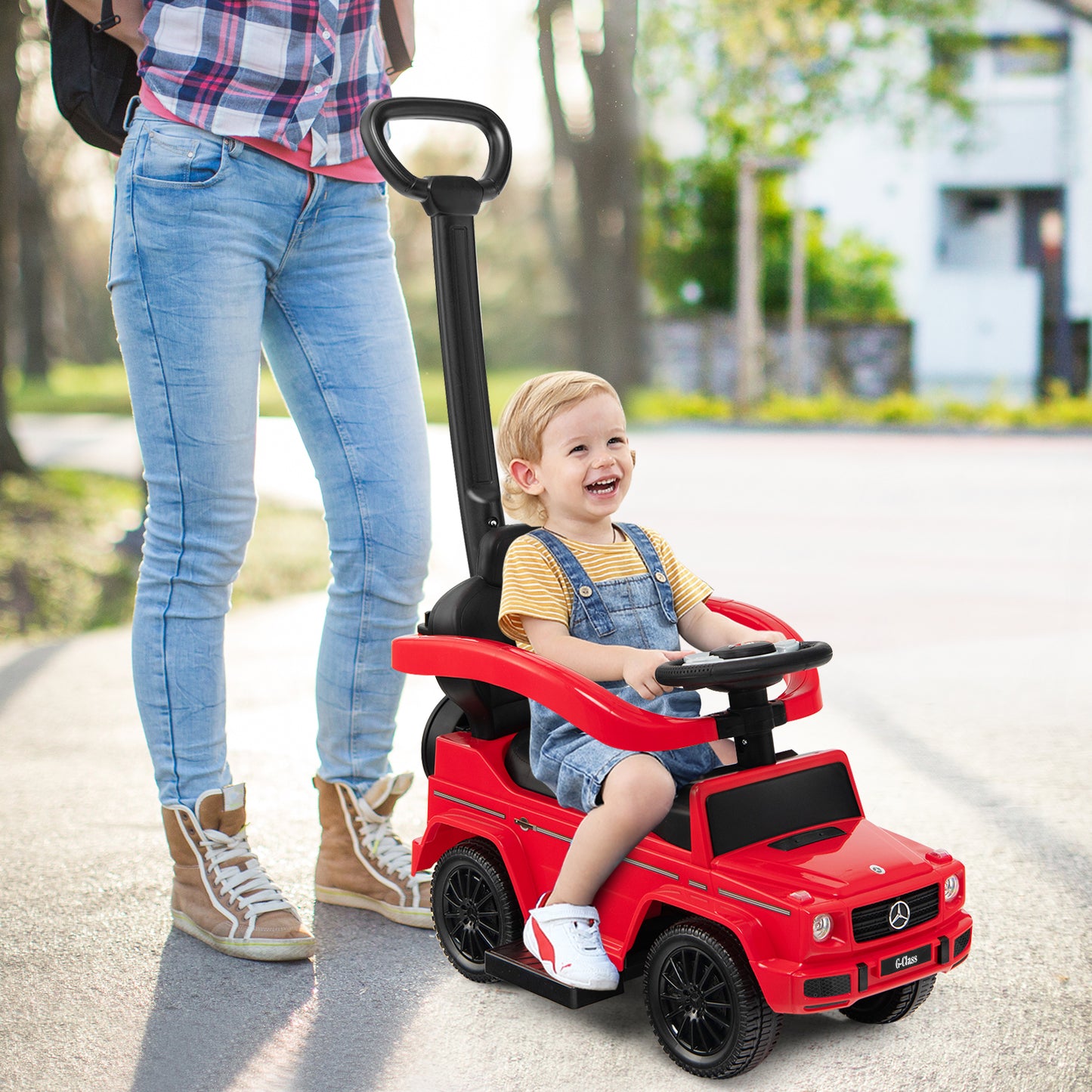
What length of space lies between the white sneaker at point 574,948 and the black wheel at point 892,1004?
323 millimetres

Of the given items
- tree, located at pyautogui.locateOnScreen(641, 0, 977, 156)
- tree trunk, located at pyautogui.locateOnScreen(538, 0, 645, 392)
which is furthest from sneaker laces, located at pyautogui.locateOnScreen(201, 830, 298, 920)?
tree, located at pyautogui.locateOnScreen(641, 0, 977, 156)

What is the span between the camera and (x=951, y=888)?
162cm

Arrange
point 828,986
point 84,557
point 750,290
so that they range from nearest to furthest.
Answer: point 828,986, point 84,557, point 750,290

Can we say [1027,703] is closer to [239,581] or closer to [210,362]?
[210,362]

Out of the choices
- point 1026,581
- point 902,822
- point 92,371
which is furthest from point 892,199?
point 92,371

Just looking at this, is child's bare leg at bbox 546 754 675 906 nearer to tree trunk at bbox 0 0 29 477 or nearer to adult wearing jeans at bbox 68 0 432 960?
adult wearing jeans at bbox 68 0 432 960

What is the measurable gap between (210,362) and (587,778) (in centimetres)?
77

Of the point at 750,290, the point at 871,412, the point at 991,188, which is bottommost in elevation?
the point at 871,412

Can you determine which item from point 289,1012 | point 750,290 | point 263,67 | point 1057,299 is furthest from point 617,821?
point 1057,299

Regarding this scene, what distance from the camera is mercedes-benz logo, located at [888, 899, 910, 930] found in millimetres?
1544

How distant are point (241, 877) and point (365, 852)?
216 millimetres

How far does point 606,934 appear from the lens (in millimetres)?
1671

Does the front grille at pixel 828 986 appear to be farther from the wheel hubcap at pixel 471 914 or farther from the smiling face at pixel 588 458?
the smiling face at pixel 588 458

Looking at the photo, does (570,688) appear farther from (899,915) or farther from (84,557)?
(84,557)
